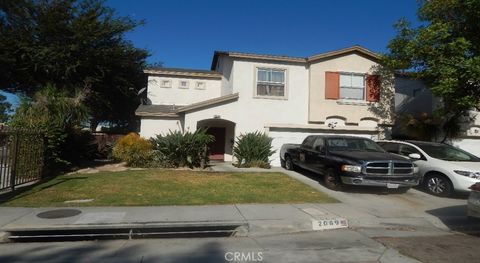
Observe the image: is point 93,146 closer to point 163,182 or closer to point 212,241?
point 163,182

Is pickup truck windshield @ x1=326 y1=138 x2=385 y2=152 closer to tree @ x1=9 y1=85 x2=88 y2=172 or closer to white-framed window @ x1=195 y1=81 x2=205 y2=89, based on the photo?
tree @ x1=9 y1=85 x2=88 y2=172

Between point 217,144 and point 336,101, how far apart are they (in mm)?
6440

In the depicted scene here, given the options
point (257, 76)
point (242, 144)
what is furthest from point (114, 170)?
point (257, 76)

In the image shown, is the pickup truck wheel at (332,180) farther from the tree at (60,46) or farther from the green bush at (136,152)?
the tree at (60,46)

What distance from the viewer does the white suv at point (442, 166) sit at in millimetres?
11297

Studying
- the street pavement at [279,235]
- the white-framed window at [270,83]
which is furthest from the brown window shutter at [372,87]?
the street pavement at [279,235]

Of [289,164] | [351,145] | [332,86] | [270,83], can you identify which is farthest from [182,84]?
[351,145]

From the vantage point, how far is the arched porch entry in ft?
67.5

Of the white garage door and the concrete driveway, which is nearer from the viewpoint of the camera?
the concrete driveway

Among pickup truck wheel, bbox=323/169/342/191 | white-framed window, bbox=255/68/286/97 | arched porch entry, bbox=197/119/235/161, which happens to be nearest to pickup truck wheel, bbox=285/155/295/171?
white-framed window, bbox=255/68/286/97

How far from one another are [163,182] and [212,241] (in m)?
5.67

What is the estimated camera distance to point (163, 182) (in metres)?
12.3

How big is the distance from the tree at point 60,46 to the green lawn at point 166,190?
28.0 feet

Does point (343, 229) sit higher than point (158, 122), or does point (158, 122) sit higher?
point (158, 122)
